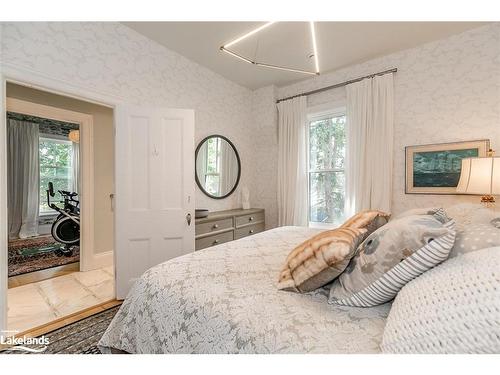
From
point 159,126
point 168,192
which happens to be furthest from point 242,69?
point 168,192

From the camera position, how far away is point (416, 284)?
74cm

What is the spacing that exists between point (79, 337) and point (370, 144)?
11.4 ft

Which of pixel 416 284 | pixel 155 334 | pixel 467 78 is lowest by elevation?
pixel 155 334

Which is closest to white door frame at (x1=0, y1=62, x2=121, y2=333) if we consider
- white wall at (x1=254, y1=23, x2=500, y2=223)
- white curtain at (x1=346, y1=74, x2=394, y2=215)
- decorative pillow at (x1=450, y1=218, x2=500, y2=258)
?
decorative pillow at (x1=450, y1=218, x2=500, y2=258)

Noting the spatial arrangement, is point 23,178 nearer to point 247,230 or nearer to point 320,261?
point 247,230

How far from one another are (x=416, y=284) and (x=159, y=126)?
253cm

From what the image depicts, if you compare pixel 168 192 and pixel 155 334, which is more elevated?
pixel 168 192

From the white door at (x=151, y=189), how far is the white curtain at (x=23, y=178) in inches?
187

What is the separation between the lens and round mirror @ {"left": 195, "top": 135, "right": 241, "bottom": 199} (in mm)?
3363

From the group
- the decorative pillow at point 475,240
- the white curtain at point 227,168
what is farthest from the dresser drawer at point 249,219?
the decorative pillow at point 475,240

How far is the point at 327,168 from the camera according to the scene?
3541 millimetres

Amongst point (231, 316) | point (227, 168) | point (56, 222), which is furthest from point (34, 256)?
point (231, 316)
